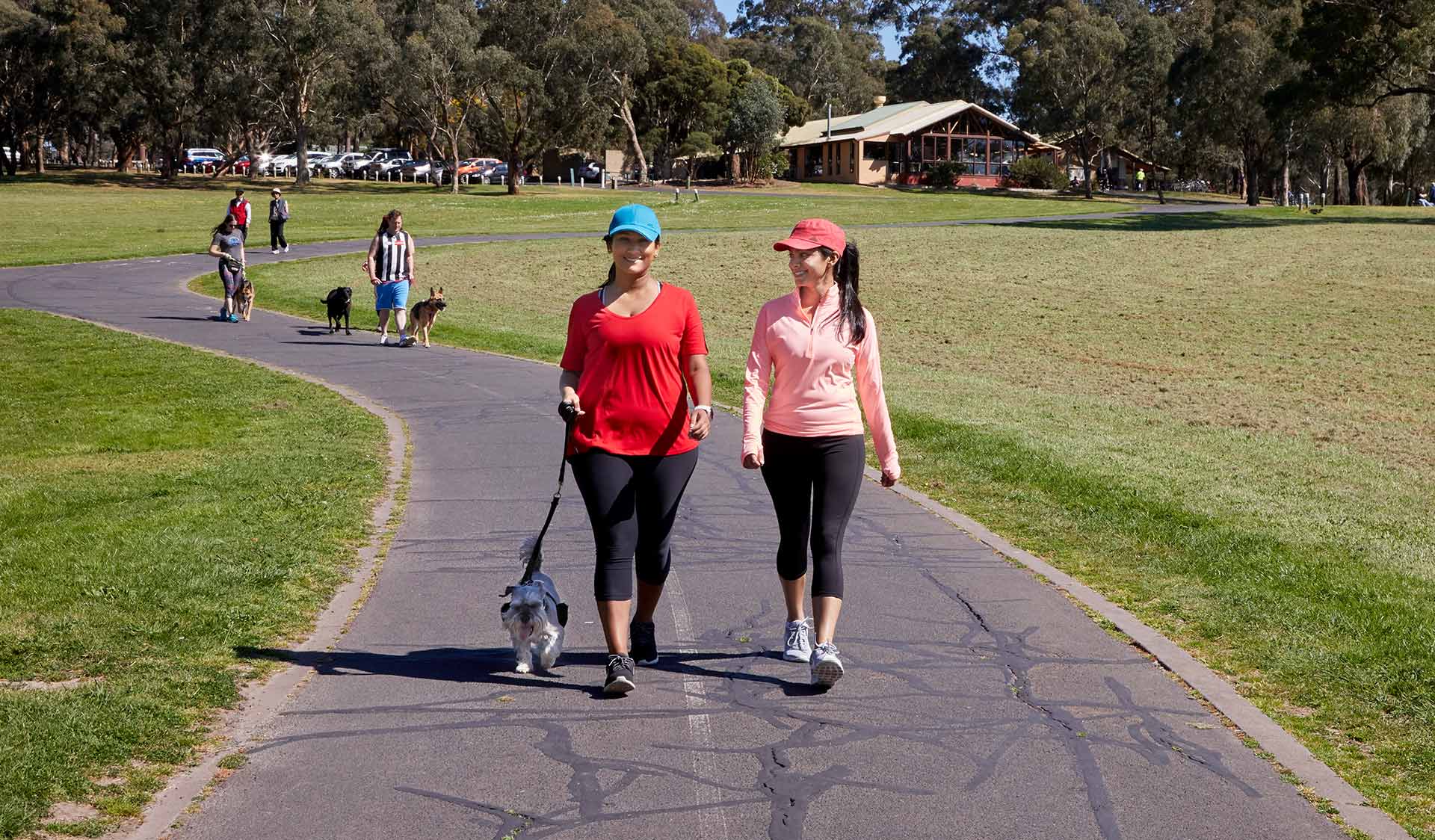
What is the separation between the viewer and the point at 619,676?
600 centimetres

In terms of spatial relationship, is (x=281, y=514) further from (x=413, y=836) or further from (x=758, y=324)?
(x=413, y=836)

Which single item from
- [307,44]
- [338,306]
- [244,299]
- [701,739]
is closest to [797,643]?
[701,739]

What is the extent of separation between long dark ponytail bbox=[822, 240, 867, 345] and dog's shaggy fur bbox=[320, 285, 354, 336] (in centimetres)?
1575

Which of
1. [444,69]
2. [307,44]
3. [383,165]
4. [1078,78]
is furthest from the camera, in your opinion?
[383,165]

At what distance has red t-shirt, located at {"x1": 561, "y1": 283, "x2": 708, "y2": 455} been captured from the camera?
235 inches

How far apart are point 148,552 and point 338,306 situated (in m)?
13.2

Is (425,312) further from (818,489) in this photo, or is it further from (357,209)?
(357,209)

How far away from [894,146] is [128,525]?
86.2 metres

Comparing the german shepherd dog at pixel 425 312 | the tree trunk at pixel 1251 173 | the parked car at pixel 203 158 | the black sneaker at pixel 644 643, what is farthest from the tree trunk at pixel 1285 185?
the black sneaker at pixel 644 643

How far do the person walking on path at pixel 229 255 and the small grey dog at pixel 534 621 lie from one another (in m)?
17.2

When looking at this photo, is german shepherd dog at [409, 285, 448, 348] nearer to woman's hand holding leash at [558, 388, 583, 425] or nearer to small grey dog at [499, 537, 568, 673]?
small grey dog at [499, 537, 568, 673]

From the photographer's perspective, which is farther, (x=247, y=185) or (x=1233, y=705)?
(x=247, y=185)

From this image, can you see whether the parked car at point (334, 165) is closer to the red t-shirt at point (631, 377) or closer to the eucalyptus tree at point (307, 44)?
the eucalyptus tree at point (307, 44)

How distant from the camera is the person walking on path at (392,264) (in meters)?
18.5
